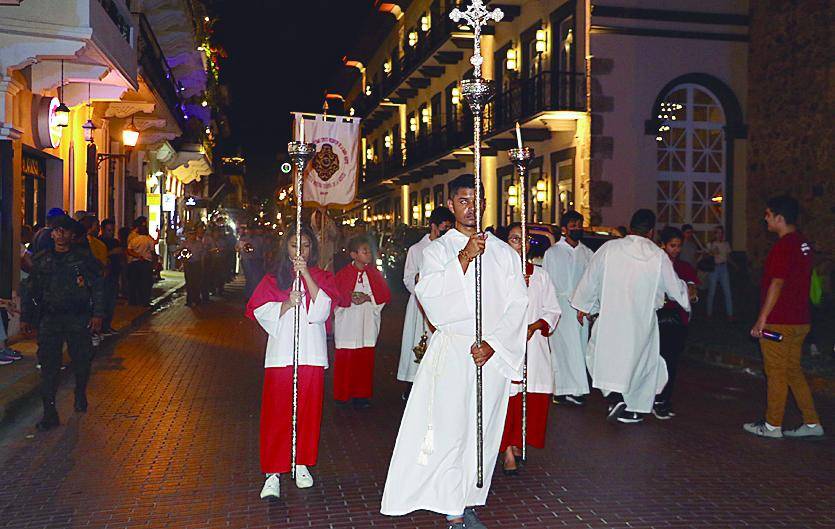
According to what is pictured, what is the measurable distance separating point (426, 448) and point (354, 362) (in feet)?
13.8

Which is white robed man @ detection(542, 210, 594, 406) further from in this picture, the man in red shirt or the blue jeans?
the blue jeans

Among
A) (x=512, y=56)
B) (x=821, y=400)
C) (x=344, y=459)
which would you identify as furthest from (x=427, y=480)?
(x=512, y=56)

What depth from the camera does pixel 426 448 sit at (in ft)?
16.1

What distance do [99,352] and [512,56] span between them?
16198 millimetres

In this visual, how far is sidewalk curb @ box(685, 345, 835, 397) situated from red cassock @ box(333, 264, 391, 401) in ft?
16.5

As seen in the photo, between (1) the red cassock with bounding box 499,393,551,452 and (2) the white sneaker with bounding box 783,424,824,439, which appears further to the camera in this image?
(2) the white sneaker with bounding box 783,424,824,439

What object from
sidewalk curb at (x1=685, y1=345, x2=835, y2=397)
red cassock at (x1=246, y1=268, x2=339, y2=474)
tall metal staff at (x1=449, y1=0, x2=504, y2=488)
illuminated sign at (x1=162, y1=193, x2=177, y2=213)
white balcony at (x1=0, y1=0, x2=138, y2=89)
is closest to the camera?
tall metal staff at (x1=449, y1=0, x2=504, y2=488)

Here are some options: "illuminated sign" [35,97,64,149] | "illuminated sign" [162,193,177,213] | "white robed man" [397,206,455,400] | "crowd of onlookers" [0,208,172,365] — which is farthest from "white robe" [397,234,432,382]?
"illuminated sign" [162,193,177,213]

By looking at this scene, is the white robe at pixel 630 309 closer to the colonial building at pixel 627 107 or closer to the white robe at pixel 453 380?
the white robe at pixel 453 380

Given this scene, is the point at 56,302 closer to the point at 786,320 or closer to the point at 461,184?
the point at 461,184

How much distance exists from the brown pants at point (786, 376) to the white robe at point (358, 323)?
377 cm

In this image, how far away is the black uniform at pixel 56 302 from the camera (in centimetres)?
810

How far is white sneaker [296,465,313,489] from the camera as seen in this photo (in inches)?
235

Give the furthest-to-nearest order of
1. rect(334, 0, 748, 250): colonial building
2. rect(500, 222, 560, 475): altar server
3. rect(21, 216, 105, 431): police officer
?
rect(334, 0, 748, 250): colonial building
rect(21, 216, 105, 431): police officer
rect(500, 222, 560, 475): altar server
